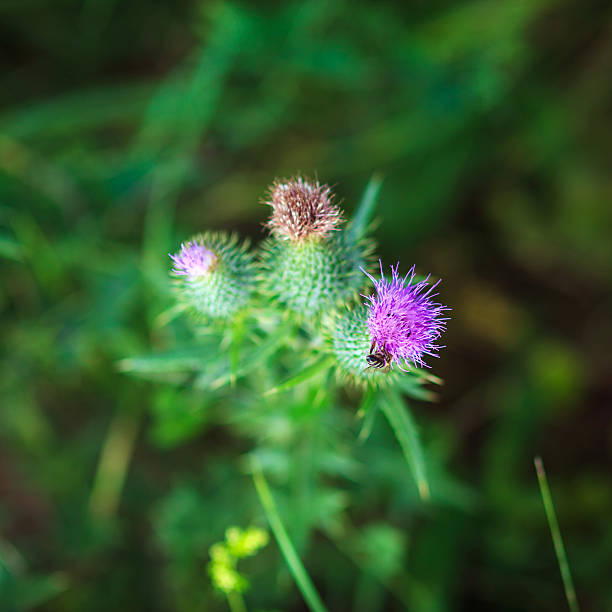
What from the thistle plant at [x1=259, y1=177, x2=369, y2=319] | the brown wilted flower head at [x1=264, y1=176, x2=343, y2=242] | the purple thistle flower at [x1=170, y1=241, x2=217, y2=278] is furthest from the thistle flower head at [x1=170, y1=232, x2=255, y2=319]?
the brown wilted flower head at [x1=264, y1=176, x2=343, y2=242]

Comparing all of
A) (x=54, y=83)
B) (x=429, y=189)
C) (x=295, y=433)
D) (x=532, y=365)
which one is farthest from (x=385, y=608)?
(x=54, y=83)

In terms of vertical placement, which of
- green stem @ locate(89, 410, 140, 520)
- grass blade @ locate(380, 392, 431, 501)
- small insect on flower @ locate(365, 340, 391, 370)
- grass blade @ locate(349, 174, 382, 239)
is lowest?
grass blade @ locate(380, 392, 431, 501)

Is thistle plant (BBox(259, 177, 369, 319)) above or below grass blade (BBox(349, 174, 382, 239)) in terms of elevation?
below

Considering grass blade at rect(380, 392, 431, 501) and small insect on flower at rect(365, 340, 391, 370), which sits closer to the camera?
small insect on flower at rect(365, 340, 391, 370)

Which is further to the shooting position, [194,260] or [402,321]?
[194,260]

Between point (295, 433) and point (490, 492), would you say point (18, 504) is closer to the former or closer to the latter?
point (295, 433)

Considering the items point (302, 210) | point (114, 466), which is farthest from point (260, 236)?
point (302, 210)

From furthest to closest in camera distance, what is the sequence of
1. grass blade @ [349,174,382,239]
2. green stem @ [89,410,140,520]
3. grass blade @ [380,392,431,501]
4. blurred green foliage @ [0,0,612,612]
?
green stem @ [89,410,140,520], blurred green foliage @ [0,0,612,612], grass blade @ [349,174,382,239], grass blade @ [380,392,431,501]

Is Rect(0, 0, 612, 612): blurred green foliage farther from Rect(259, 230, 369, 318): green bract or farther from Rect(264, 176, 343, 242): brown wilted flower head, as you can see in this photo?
Rect(264, 176, 343, 242): brown wilted flower head

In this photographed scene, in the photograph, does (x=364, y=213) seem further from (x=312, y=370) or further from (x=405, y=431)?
(x=405, y=431)
